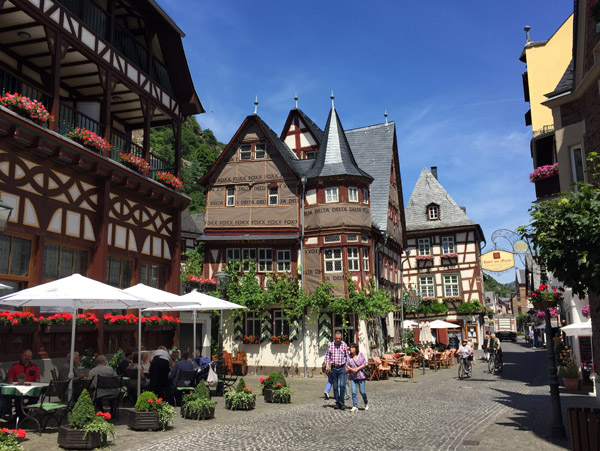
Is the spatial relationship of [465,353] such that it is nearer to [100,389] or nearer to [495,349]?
[495,349]

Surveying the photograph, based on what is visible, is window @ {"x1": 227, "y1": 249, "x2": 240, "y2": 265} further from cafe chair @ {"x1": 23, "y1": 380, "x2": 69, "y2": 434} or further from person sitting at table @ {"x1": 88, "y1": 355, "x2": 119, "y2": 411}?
cafe chair @ {"x1": 23, "y1": 380, "x2": 69, "y2": 434}

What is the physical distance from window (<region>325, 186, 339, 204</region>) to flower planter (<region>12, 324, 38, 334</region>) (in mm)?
16132

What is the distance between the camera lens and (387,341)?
100ft

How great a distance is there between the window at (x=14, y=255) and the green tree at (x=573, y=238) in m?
12.0

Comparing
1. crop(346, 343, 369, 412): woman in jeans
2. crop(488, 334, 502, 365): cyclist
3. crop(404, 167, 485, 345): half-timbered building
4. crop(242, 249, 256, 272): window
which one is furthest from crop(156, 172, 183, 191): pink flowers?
crop(404, 167, 485, 345): half-timbered building

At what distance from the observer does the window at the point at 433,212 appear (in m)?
45.6

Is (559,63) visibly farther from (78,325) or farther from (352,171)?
(78,325)

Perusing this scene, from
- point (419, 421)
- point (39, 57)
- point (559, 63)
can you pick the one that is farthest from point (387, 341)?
point (39, 57)

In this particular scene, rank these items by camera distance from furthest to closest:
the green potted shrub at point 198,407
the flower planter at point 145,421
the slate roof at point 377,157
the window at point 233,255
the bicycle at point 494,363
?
the slate roof at point 377,157 < the window at point 233,255 < the bicycle at point 494,363 < the green potted shrub at point 198,407 < the flower planter at point 145,421

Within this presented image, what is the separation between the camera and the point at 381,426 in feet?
36.8

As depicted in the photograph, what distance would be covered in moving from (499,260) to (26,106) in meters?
17.2

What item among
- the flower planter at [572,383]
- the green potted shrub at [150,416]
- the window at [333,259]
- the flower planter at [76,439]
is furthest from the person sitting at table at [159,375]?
the window at [333,259]

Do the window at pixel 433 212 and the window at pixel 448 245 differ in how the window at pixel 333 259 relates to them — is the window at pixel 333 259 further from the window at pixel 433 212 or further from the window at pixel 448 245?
the window at pixel 433 212

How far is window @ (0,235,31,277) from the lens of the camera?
44.1ft
